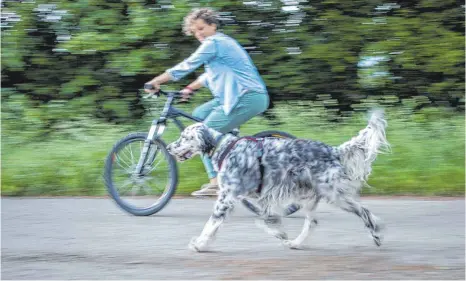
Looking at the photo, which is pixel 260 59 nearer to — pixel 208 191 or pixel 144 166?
pixel 208 191

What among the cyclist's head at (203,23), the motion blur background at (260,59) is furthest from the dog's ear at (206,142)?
the motion blur background at (260,59)

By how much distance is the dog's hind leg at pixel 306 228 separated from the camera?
598 cm

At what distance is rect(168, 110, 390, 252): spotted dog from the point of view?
5.88m

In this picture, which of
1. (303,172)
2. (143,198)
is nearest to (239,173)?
(303,172)

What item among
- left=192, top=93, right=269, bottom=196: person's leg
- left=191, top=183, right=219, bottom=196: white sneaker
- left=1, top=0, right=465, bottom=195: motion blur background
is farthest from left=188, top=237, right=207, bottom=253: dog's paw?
left=1, top=0, right=465, bottom=195: motion blur background

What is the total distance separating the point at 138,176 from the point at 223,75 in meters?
1.30

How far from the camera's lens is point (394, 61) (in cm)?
1179

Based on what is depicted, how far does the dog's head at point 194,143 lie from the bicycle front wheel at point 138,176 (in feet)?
2.86

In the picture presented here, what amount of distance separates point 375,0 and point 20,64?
18.4 ft

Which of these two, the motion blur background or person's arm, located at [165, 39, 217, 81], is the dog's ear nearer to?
person's arm, located at [165, 39, 217, 81]

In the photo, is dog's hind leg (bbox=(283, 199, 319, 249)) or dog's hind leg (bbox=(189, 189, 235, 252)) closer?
dog's hind leg (bbox=(189, 189, 235, 252))

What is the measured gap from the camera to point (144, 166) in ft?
24.3

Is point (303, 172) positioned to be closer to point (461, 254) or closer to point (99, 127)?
point (461, 254)

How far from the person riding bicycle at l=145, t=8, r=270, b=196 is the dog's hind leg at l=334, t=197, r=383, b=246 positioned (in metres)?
1.64
